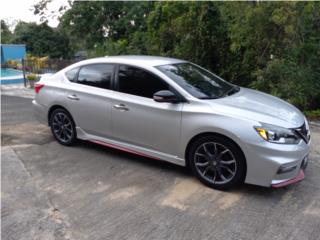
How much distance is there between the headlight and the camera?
3.46 metres

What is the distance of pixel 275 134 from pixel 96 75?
275cm

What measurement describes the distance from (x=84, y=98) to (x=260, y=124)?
2.66 m

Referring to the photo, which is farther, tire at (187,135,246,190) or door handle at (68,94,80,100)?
door handle at (68,94,80,100)

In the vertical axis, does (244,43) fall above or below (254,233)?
above

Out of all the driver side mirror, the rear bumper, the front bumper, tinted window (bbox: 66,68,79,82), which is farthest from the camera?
the rear bumper

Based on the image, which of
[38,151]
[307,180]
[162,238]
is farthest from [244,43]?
[162,238]

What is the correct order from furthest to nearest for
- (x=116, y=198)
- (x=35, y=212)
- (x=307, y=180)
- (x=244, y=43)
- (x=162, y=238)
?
(x=244, y=43) < (x=307, y=180) < (x=116, y=198) < (x=35, y=212) < (x=162, y=238)

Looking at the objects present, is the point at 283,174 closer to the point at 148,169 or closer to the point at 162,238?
the point at 162,238

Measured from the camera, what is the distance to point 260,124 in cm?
350

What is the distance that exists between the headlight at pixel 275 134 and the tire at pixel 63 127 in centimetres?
302

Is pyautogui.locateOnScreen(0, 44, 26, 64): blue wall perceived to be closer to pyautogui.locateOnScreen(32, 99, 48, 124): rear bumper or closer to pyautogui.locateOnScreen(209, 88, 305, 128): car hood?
pyautogui.locateOnScreen(32, 99, 48, 124): rear bumper

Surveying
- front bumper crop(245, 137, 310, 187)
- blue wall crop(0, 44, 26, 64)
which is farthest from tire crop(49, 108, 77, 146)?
blue wall crop(0, 44, 26, 64)

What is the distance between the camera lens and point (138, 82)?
14.4 ft

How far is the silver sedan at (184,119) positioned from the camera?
351 centimetres
